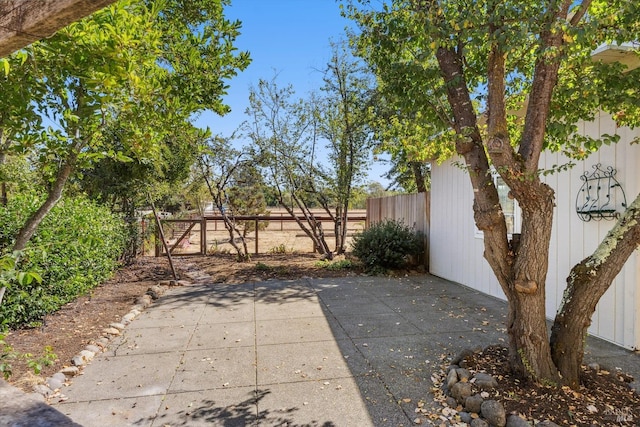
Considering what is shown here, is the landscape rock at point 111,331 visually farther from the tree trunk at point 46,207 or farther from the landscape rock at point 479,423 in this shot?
the landscape rock at point 479,423

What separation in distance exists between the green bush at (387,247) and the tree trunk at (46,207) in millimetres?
5914

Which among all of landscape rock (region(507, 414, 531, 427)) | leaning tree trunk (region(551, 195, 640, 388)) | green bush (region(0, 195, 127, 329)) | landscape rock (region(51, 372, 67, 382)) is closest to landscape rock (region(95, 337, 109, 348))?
green bush (region(0, 195, 127, 329))

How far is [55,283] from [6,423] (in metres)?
3.67

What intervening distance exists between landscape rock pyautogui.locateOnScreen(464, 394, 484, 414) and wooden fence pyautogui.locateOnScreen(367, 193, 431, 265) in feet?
18.2

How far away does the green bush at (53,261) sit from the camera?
144 inches

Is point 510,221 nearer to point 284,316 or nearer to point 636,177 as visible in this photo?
point 636,177

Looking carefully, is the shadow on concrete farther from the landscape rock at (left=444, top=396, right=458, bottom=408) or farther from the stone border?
the stone border

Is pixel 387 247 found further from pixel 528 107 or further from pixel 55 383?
pixel 55 383

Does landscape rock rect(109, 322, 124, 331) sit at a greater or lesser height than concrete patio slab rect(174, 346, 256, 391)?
greater

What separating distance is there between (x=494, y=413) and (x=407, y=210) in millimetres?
6698

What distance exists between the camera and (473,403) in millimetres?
2576

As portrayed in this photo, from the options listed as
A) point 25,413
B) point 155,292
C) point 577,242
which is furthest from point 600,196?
point 155,292

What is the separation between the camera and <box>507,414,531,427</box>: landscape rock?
7.56 feet

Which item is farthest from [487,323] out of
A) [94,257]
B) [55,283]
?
[94,257]
